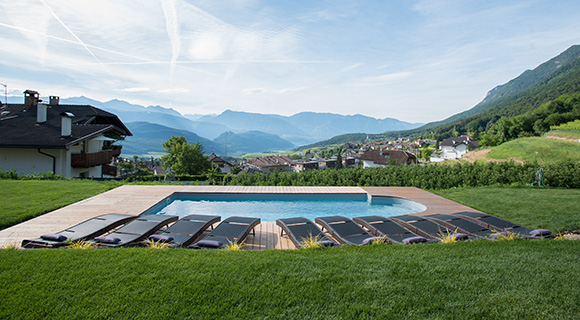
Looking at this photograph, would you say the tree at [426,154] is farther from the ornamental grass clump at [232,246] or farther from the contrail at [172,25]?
the ornamental grass clump at [232,246]

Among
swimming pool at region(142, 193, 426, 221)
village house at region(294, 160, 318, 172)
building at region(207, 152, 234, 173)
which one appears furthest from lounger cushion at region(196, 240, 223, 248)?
village house at region(294, 160, 318, 172)

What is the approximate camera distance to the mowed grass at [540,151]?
93.0 feet

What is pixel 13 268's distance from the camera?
11.3 feet

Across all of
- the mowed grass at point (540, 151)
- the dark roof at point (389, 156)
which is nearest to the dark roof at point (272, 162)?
the dark roof at point (389, 156)

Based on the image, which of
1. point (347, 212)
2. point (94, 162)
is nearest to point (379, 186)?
point (347, 212)

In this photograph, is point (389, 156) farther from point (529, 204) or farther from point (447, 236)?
point (447, 236)

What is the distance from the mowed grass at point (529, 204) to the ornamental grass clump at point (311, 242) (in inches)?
209

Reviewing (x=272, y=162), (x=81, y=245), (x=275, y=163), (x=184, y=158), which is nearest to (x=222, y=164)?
(x=184, y=158)

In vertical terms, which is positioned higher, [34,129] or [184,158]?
[34,129]

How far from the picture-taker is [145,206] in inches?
317

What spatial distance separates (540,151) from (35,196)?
137 feet

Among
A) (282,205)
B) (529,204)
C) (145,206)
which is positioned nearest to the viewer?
(145,206)

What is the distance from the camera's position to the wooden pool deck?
548cm

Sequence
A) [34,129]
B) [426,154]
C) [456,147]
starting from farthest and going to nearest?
1. [426,154]
2. [456,147]
3. [34,129]
